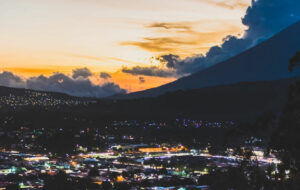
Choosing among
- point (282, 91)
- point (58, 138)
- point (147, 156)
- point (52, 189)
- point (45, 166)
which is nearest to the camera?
point (52, 189)

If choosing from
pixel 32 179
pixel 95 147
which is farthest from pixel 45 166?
pixel 95 147

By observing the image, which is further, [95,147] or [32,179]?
[95,147]

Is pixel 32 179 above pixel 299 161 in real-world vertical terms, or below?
below

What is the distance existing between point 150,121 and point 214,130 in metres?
25.5

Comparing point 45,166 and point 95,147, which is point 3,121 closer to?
point 95,147

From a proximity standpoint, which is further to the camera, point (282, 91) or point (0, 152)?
point (282, 91)

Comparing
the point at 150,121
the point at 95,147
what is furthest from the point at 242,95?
the point at 95,147

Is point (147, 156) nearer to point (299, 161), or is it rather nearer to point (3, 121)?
point (3, 121)

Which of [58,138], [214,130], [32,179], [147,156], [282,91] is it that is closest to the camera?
A: [32,179]

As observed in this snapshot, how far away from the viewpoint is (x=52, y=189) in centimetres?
5294

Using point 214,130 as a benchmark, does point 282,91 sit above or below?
above

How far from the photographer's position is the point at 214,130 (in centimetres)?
13350

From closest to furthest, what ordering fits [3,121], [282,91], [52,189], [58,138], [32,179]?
[52,189] → [32,179] → [58,138] → [3,121] → [282,91]

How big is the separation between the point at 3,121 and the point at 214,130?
189 ft
